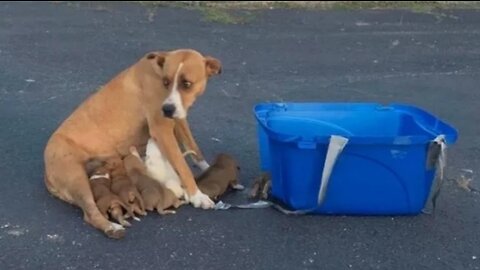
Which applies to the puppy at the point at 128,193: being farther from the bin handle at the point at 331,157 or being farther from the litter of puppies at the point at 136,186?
the bin handle at the point at 331,157

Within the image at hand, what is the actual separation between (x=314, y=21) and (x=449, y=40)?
1813 mm

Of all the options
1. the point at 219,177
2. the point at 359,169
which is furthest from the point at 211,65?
the point at 359,169

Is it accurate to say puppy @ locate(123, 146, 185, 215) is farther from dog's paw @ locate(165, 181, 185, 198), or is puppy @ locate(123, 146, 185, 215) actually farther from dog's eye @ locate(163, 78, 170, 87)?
dog's eye @ locate(163, 78, 170, 87)

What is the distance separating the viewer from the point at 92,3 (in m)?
12.7

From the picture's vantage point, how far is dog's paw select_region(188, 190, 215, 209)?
521 centimetres

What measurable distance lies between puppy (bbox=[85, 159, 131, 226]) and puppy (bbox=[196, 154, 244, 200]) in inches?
20.7

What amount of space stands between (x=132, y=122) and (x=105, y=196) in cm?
58

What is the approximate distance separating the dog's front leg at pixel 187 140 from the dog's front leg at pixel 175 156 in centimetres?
26

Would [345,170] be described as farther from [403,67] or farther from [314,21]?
[314,21]

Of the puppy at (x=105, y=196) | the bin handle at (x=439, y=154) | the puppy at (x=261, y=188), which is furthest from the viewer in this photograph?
the puppy at (x=261, y=188)

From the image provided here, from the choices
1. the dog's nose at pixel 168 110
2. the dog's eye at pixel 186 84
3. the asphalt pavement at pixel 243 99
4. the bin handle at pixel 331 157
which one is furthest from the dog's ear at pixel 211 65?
the bin handle at pixel 331 157

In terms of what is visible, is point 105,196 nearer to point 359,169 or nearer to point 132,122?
point 132,122

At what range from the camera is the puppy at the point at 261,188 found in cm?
534

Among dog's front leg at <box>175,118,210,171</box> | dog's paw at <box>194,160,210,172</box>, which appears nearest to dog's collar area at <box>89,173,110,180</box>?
dog's front leg at <box>175,118,210,171</box>
